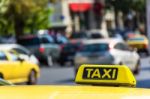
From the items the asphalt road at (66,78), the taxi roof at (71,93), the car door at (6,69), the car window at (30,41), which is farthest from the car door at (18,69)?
the taxi roof at (71,93)

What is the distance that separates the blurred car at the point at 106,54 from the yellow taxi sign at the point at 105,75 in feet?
53.6

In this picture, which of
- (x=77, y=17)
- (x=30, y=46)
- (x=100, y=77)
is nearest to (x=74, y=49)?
(x=30, y=46)

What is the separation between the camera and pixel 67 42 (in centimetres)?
3459

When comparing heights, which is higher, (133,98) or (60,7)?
(133,98)

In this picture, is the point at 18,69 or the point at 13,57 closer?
the point at 18,69

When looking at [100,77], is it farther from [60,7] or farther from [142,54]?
[60,7]

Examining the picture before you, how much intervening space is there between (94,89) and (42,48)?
92.9 feet

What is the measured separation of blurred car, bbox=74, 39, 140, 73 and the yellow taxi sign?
16.3 metres

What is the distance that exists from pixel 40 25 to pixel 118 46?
69.5 feet

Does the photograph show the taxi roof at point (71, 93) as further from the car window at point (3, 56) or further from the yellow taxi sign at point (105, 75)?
the car window at point (3, 56)

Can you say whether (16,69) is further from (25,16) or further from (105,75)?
(25,16)

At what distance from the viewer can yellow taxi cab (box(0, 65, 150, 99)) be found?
316 cm

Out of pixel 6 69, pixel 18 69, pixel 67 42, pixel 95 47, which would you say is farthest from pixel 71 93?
pixel 67 42

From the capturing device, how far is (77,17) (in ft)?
207
